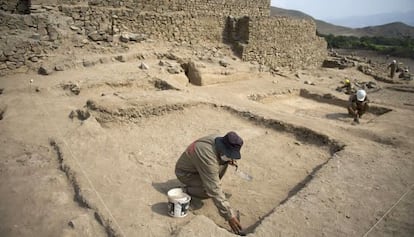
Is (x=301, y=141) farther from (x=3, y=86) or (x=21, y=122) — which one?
(x=3, y=86)

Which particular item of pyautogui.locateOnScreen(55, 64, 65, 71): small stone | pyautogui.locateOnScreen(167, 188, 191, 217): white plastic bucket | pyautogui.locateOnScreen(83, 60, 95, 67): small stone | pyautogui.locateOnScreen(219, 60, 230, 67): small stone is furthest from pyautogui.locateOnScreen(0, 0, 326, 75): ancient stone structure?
pyautogui.locateOnScreen(167, 188, 191, 217): white plastic bucket

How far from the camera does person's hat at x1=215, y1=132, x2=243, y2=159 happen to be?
3.52 metres

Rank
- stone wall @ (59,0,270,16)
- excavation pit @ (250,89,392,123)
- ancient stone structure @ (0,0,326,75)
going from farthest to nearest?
stone wall @ (59,0,270,16) < excavation pit @ (250,89,392,123) < ancient stone structure @ (0,0,326,75)

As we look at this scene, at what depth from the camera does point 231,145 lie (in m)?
3.52

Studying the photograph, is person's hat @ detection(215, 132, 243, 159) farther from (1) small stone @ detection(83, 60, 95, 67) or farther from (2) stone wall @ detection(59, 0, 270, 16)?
(2) stone wall @ detection(59, 0, 270, 16)

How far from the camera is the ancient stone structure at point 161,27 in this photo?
897 centimetres

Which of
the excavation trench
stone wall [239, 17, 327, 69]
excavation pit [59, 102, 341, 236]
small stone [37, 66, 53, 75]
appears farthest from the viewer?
stone wall [239, 17, 327, 69]

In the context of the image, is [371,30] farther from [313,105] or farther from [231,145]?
[231,145]

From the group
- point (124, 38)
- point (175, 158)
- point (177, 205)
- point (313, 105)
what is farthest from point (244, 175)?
point (124, 38)

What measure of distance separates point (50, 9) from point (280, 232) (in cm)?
953

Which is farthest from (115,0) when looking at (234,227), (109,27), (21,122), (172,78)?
(234,227)

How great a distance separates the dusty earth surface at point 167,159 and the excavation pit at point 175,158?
0.02m

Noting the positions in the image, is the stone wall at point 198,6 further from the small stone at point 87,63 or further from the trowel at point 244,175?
the trowel at point 244,175

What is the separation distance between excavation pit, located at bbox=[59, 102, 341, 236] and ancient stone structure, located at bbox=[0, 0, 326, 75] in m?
3.81
